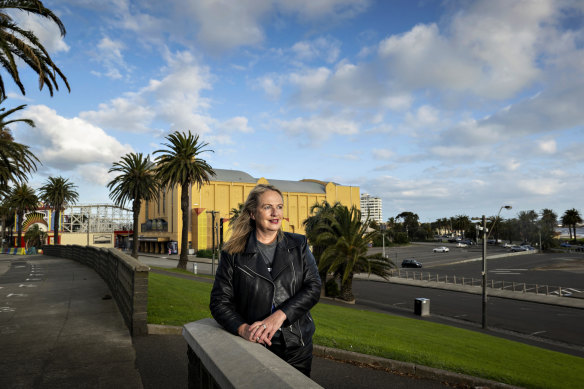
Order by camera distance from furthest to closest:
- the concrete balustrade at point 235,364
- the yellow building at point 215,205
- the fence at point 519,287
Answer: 1. the yellow building at point 215,205
2. the fence at point 519,287
3. the concrete balustrade at point 235,364

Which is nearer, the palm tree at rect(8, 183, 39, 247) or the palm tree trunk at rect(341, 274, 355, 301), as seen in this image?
the palm tree trunk at rect(341, 274, 355, 301)

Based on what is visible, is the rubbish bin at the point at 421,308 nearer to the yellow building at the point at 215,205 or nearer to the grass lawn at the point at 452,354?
the grass lawn at the point at 452,354

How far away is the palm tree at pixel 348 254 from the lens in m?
27.9

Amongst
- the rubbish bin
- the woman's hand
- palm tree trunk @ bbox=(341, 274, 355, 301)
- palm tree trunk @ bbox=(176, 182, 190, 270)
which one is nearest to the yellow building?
palm tree trunk @ bbox=(176, 182, 190, 270)

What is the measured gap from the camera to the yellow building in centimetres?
7419

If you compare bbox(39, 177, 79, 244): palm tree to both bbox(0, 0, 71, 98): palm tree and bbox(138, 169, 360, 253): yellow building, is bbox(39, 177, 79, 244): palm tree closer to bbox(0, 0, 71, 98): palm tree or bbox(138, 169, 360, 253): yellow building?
bbox(138, 169, 360, 253): yellow building

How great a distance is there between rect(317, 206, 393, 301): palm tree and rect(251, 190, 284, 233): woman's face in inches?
970

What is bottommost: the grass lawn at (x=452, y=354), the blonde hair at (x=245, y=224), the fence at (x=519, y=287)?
the fence at (x=519, y=287)

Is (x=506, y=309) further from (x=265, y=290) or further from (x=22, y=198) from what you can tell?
(x=22, y=198)

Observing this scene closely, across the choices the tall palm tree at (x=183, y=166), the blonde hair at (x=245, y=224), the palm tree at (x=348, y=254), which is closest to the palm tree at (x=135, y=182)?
the tall palm tree at (x=183, y=166)

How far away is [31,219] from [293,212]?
6580 centimetres

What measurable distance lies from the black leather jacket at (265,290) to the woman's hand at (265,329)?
2.9 inches

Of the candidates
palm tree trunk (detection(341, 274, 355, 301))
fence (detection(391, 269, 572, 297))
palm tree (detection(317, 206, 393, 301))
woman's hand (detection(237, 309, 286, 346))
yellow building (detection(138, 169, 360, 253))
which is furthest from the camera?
yellow building (detection(138, 169, 360, 253))

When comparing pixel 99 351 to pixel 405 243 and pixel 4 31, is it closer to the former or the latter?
pixel 4 31
